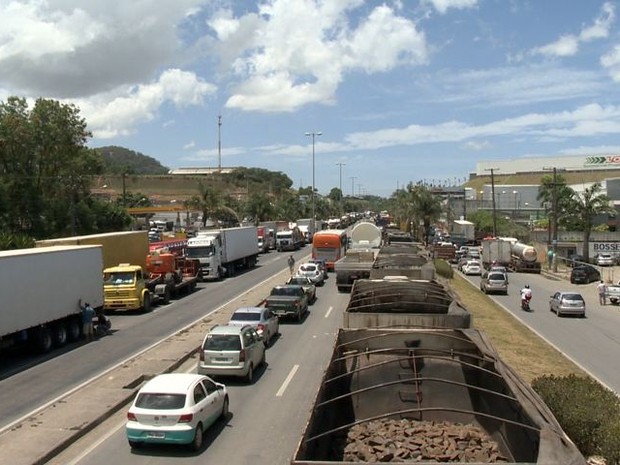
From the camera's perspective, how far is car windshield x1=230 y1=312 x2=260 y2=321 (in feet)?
81.0

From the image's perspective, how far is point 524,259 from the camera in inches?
2665

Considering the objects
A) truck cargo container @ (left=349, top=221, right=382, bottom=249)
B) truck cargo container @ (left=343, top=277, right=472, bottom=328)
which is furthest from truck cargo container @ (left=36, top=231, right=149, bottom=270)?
truck cargo container @ (left=349, top=221, right=382, bottom=249)

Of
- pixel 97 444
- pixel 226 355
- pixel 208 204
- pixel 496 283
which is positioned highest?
pixel 208 204

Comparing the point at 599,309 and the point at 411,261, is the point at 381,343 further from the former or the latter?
the point at 599,309

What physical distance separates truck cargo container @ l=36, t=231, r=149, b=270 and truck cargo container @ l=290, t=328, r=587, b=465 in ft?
78.0

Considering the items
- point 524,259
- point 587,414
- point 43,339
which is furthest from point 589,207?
point 587,414

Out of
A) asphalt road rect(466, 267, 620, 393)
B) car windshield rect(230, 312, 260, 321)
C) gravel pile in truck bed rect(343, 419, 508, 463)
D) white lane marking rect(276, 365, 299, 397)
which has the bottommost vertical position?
asphalt road rect(466, 267, 620, 393)

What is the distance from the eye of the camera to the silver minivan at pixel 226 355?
61.2 feet

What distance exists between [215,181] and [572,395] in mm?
171497

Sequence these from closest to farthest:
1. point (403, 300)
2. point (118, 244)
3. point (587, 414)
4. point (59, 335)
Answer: point (587, 414)
point (403, 300)
point (59, 335)
point (118, 244)

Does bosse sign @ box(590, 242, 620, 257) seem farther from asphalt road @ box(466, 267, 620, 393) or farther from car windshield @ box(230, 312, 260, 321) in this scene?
car windshield @ box(230, 312, 260, 321)

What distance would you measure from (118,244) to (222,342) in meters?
20.3

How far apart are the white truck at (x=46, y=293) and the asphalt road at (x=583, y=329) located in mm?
18415

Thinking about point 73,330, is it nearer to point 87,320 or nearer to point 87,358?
point 87,320
